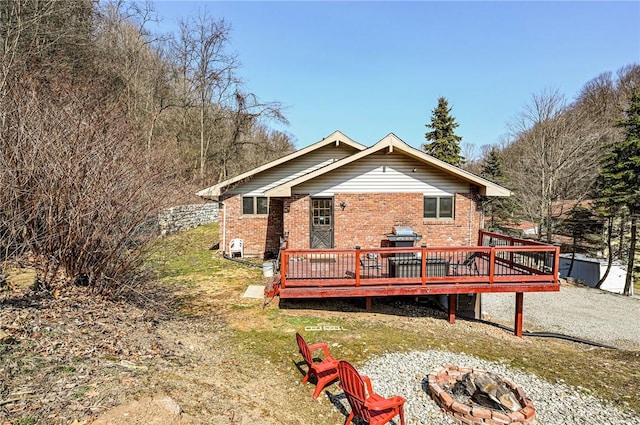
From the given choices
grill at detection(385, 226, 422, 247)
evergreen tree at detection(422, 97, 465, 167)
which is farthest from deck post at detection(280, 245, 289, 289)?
evergreen tree at detection(422, 97, 465, 167)

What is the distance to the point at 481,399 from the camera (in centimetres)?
507

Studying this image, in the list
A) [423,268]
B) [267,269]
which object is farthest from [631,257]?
[267,269]

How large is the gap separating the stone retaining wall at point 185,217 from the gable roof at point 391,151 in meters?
8.46

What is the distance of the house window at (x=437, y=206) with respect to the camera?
40.7 feet

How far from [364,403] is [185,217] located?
19740 millimetres

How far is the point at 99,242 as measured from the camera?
6.97 metres

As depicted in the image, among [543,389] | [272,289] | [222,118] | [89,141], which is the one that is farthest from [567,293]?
[222,118]

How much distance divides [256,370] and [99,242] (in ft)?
13.8

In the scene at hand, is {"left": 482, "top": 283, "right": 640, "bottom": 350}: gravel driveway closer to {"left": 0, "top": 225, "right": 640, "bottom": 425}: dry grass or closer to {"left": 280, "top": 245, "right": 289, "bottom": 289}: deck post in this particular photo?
{"left": 0, "top": 225, "right": 640, "bottom": 425}: dry grass

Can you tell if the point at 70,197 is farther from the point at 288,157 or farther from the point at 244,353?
the point at 288,157

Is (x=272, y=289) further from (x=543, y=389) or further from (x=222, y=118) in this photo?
(x=222, y=118)

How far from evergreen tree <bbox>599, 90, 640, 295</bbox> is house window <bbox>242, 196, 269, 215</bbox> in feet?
61.9

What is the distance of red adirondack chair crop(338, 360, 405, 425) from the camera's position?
14.0 feet

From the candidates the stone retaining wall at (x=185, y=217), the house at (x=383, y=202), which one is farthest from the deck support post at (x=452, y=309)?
the stone retaining wall at (x=185, y=217)
